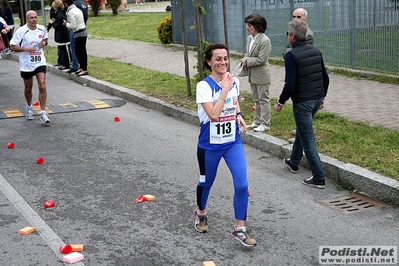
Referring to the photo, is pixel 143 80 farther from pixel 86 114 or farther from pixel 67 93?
pixel 86 114

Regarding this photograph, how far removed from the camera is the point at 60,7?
16.2 m

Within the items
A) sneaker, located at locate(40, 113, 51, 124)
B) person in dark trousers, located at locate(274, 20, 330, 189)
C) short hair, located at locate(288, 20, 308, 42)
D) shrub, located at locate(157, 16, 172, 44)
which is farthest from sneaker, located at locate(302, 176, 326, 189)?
shrub, located at locate(157, 16, 172, 44)

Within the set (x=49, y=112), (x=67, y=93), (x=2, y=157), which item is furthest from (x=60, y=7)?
(x=2, y=157)

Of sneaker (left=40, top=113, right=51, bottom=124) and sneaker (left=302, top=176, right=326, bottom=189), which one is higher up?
sneaker (left=40, top=113, right=51, bottom=124)

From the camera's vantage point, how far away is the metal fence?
13242 millimetres

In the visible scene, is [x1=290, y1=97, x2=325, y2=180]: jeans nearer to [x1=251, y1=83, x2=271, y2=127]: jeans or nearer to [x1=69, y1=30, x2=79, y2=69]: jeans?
[x1=251, y1=83, x2=271, y2=127]: jeans

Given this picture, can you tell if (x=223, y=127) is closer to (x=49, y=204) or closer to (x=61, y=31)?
(x=49, y=204)

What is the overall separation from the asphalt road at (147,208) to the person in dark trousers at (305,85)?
1.26ft

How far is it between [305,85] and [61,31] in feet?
34.1

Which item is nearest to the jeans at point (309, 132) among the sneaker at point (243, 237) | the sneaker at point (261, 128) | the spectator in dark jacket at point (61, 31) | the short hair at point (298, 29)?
the short hair at point (298, 29)

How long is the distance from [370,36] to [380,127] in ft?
16.4

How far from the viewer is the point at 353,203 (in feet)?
22.5

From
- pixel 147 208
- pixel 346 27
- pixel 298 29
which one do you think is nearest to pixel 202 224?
pixel 147 208

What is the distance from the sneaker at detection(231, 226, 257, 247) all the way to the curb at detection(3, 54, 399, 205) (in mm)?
1831
